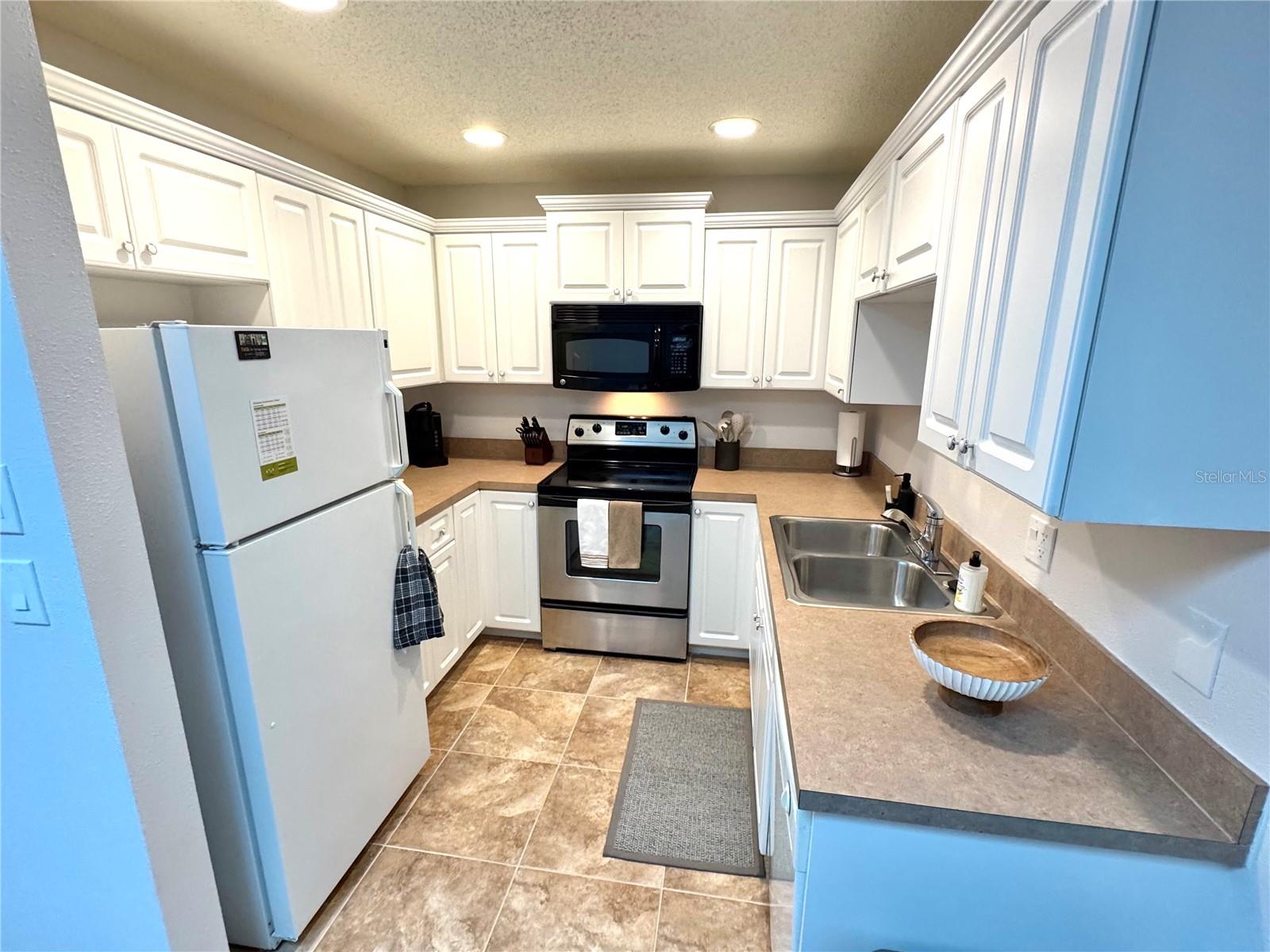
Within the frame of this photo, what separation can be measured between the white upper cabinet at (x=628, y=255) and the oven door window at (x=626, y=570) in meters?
1.14

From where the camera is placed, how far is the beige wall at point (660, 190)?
279 centimetres

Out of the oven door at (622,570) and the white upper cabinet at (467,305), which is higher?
the white upper cabinet at (467,305)

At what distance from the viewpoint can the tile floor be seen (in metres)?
1.51

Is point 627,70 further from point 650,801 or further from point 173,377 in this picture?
point 650,801

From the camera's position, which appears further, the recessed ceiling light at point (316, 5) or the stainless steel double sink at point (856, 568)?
the stainless steel double sink at point (856, 568)

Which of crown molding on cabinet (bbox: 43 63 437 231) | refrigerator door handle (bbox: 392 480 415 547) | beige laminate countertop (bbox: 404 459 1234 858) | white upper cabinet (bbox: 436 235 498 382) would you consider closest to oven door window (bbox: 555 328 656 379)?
white upper cabinet (bbox: 436 235 498 382)

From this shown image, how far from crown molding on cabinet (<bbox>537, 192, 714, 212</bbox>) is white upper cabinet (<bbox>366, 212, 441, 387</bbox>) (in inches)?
27.3

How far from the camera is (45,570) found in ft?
3.03

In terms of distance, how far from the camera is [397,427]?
1.79m

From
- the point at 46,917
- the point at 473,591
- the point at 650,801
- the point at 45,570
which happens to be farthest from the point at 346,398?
the point at 650,801

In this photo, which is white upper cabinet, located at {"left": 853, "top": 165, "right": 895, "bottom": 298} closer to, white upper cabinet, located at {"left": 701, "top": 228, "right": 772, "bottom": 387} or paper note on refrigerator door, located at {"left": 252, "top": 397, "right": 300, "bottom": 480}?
white upper cabinet, located at {"left": 701, "top": 228, "right": 772, "bottom": 387}

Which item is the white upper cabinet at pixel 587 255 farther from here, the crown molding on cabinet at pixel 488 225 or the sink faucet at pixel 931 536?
the sink faucet at pixel 931 536

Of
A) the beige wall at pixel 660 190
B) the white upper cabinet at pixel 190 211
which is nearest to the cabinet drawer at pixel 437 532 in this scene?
the white upper cabinet at pixel 190 211

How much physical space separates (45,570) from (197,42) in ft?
5.23
